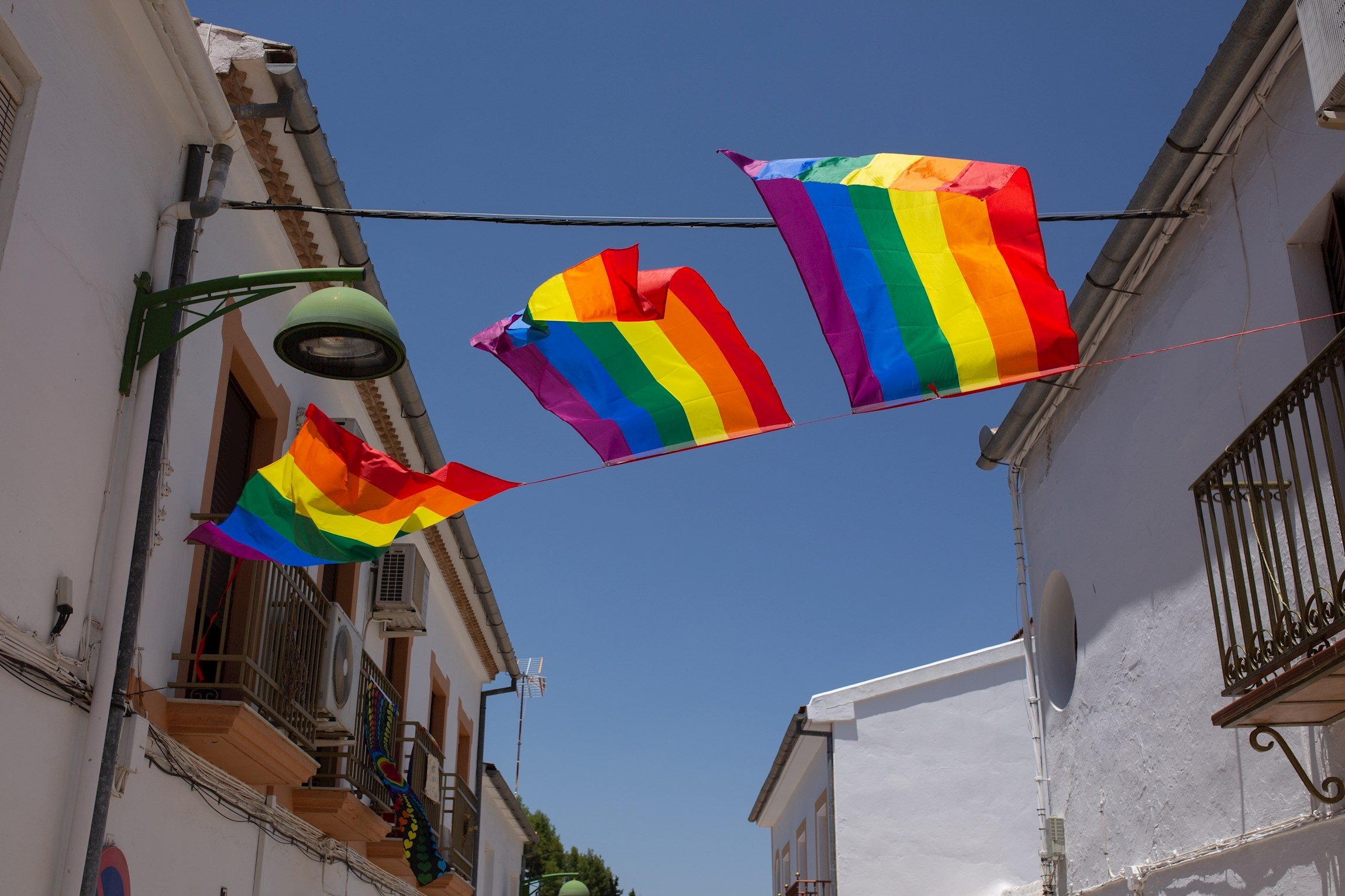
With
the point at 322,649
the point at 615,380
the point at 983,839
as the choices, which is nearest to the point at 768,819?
the point at 983,839

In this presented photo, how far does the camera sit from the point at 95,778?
5.11 metres

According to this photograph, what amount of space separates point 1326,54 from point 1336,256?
1.52 meters

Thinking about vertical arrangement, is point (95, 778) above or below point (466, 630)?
below

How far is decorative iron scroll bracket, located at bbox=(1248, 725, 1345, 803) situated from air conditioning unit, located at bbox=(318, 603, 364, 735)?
4906 millimetres

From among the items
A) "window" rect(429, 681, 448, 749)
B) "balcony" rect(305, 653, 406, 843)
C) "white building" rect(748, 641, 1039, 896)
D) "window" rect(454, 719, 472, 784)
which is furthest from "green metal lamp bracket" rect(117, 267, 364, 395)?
"white building" rect(748, 641, 1039, 896)

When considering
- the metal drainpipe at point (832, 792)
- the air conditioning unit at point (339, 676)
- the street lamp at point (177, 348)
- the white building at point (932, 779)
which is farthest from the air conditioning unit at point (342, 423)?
the metal drainpipe at point (832, 792)

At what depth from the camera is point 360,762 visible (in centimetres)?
871

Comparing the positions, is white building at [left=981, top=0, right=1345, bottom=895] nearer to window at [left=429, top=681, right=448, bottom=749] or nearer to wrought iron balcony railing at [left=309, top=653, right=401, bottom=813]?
wrought iron balcony railing at [left=309, top=653, right=401, bottom=813]

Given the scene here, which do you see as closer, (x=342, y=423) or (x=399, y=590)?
(x=342, y=423)

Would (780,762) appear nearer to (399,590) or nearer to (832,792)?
(832,792)

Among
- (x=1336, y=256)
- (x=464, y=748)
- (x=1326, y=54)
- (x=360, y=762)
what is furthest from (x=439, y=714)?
(x=1326, y=54)

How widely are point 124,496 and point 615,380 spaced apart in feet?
7.24

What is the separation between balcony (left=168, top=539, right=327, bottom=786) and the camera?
612 cm

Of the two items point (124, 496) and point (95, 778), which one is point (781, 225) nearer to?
point (124, 496)
